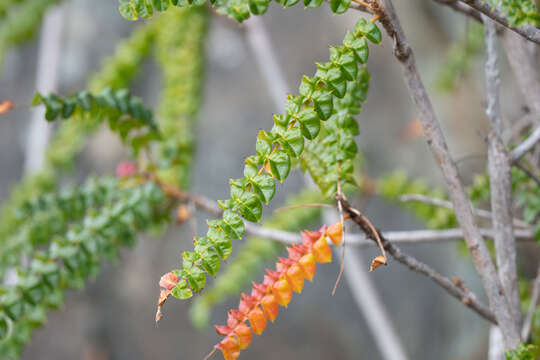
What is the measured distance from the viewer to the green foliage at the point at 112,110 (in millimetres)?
737

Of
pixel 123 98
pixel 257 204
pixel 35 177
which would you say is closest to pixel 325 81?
pixel 257 204

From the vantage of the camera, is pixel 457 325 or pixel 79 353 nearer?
pixel 457 325

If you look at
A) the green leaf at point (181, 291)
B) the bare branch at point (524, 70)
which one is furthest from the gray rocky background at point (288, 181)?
the green leaf at point (181, 291)

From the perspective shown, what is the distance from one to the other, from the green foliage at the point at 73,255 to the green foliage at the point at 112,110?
11 centimetres

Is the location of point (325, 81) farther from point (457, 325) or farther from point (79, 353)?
point (79, 353)

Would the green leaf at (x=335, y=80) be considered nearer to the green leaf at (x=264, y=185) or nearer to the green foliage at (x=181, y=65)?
the green leaf at (x=264, y=185)

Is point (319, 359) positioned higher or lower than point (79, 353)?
lower

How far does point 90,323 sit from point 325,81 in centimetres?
239

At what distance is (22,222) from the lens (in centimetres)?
101

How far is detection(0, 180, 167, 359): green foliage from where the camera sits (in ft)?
2.47

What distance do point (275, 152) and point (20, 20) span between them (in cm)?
188

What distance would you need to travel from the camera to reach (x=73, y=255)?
2.70ft

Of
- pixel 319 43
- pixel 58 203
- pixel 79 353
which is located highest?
pixel 319 43

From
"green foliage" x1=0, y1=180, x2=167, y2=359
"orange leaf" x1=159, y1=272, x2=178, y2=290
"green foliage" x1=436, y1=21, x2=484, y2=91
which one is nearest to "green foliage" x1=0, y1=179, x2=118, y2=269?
"green foliage" x1=0, y1=180, x2=167, y2=359
